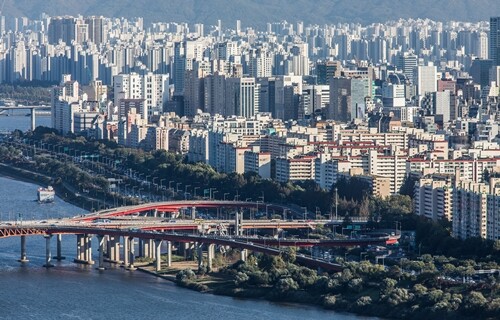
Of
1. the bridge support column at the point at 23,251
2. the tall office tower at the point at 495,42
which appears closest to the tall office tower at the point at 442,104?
the tall office tower at the point at 495,42

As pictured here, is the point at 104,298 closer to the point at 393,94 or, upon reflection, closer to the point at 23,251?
the point at 23,251

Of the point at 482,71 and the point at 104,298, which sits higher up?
the point at 482,71

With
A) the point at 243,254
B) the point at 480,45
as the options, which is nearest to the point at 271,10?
the point at 480,45

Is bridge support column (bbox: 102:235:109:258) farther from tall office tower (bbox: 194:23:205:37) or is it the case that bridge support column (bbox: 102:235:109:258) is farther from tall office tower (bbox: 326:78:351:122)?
tall office tower (bbox: 194:23:205:37)

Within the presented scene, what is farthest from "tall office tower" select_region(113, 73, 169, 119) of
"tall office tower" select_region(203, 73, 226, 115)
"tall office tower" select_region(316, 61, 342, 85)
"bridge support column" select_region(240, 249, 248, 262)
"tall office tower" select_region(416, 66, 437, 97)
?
"bridge support column" select_region(240, 249, 248, 262)

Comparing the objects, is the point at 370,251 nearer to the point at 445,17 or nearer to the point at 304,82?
the point at 304,82

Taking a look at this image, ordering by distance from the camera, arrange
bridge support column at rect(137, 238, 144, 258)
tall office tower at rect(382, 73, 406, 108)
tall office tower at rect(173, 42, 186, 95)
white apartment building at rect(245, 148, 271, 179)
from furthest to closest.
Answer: tall office tower at rect(173, 42, 186, 95) → tall office tower at rect(382, 73, 406, 108) → white apartment building at rect(245, 148, 271, 179) → bridge support column at rect(137, 238, 144, 258)

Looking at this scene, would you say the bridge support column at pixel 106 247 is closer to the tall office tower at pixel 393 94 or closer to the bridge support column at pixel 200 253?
the bridge support column at pixel 200 253
